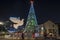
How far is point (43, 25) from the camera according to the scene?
4.94m

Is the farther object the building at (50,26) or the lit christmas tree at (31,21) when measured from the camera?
the building at (50,26)

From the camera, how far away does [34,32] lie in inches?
168

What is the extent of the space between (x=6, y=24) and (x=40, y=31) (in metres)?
0.80

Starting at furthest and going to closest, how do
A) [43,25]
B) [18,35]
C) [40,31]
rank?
[43,25]
[40,31]
[18,35]

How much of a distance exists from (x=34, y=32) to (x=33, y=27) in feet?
0.92

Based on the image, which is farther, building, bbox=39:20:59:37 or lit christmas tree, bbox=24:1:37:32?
building, bbox=39:20:59:37

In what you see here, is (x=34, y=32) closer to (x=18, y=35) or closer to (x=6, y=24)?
(x=18, y=35)

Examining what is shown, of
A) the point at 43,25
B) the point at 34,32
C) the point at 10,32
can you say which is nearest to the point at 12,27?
the point at 10,32

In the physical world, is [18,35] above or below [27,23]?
below

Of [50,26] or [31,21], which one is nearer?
[31,21]

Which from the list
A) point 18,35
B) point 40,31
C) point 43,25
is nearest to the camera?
point 18,35

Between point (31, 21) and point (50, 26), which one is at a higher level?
point (31, 21)

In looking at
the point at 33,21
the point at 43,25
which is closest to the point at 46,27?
the point at 43,25

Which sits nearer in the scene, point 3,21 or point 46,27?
point 3,21
